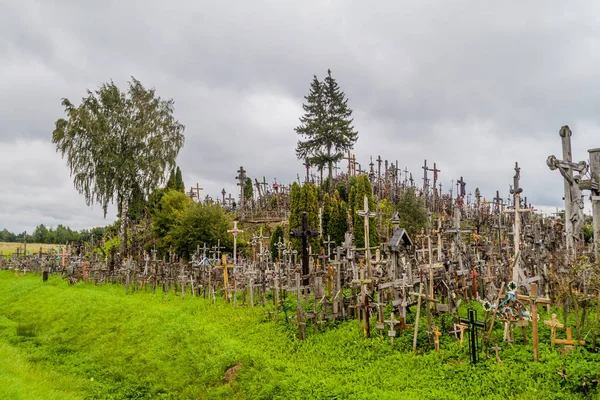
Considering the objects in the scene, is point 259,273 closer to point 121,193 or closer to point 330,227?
point 330,227

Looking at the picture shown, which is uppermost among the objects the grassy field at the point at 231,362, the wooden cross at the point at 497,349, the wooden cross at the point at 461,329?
the wooden cross at the point at 461,329

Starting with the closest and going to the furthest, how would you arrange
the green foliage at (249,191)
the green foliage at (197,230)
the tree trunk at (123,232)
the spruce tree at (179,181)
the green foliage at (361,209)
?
the green foliage at (197,230) → the green foliage at (361,209) → the tree trunk at (123,232) → the spruce tree at (179,181) → the green foliage at (249,191)

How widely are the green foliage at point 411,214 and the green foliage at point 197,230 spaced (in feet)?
43.1

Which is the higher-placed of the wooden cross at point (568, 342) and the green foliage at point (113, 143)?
the green foliage at point (113, 143)

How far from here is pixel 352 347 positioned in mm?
10930

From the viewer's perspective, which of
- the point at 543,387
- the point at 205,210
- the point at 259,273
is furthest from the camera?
the point at 205,210

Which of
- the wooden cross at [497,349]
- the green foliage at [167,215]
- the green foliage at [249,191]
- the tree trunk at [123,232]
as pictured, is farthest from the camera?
the green foliage at [249,191]

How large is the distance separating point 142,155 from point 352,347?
88.6ft

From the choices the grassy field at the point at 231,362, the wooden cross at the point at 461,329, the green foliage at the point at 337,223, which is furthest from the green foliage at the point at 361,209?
the wooden cross at the point at 461,329

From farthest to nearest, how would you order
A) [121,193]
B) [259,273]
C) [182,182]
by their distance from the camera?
[182,182], [121,193], [259,273]

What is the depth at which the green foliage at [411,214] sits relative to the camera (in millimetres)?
32375

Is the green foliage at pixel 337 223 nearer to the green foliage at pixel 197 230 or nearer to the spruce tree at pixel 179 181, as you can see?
the green foliage at pixel 197 230

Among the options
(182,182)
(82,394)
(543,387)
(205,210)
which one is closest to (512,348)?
(543,387)

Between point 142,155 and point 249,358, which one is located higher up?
point 142,155
